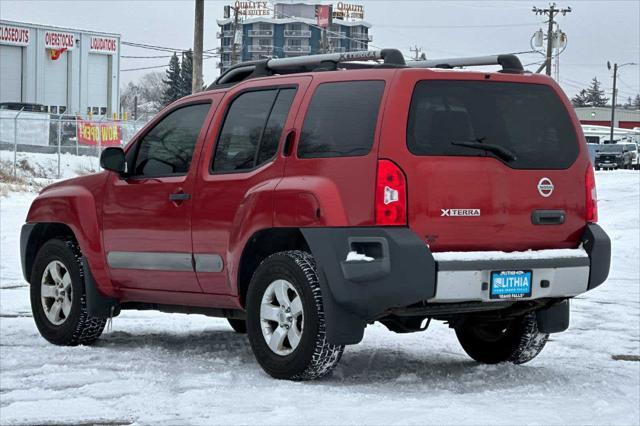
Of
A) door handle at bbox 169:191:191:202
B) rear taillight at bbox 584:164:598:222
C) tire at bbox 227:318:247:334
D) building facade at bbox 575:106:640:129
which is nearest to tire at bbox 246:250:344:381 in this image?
door handle at bbox 169:191:191:202

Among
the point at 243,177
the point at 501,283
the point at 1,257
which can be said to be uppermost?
the point at 243,177

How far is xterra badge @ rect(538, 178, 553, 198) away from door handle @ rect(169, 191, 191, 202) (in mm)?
2360

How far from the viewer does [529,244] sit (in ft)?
25.0

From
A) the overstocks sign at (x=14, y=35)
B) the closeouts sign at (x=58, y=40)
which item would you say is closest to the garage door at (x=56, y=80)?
the closeouts sign at (x=58, y=40)

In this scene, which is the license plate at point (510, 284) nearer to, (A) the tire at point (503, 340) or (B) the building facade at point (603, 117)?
(A) the tire at point (503, 340)

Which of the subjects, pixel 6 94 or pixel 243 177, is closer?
pixel 243 177

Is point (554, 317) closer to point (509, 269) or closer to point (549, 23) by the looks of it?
point (509, 269)

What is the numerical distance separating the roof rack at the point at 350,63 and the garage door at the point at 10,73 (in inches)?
2662

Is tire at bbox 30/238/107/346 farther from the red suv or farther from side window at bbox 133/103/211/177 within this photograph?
side window at bbox 133/103/211/177

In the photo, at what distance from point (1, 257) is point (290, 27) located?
18161 cm

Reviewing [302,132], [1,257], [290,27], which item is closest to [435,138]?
[302,132]

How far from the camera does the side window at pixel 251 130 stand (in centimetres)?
800

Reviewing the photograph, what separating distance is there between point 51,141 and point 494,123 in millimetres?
44012

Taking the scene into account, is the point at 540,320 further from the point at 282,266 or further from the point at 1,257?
the point at 1,257
